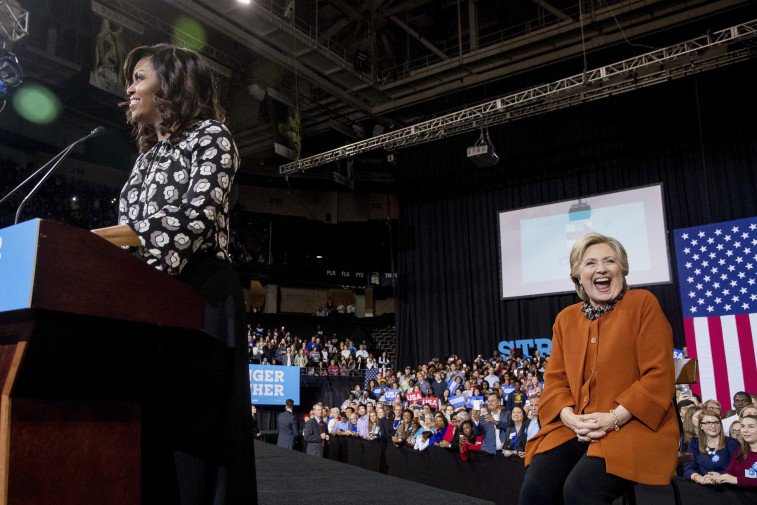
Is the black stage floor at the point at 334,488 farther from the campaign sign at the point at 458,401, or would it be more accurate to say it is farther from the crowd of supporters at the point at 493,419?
the campaign sign at the point at 458,401

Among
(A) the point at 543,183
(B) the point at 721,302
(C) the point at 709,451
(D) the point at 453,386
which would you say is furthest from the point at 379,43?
(C) the point at 709,451

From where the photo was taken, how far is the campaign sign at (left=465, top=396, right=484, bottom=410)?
30.9 feet

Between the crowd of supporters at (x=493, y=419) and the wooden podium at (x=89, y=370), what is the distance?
2.87 metres

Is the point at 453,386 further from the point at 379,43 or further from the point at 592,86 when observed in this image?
the point at 379,43

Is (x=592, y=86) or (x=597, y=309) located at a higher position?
(x=592, y=86)

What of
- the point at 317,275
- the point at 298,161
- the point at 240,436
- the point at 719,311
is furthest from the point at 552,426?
the point at 317,275

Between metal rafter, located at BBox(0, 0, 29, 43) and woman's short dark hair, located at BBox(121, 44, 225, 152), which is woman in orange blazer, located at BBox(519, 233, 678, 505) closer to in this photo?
woman's short dark hair, located at BBox(121, 44, 225, 152)

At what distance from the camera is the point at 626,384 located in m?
1.82

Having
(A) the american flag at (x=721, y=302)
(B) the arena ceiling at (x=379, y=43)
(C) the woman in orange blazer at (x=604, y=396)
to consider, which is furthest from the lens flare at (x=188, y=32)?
(C) the woman in orange blazer at (x=604, y=396)

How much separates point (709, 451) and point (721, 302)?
768 centimetres

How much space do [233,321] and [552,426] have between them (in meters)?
1.19

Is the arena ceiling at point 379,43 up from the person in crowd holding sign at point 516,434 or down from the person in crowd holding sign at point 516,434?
up

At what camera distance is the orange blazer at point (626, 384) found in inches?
66.5

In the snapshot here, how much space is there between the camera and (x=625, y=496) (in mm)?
1817
